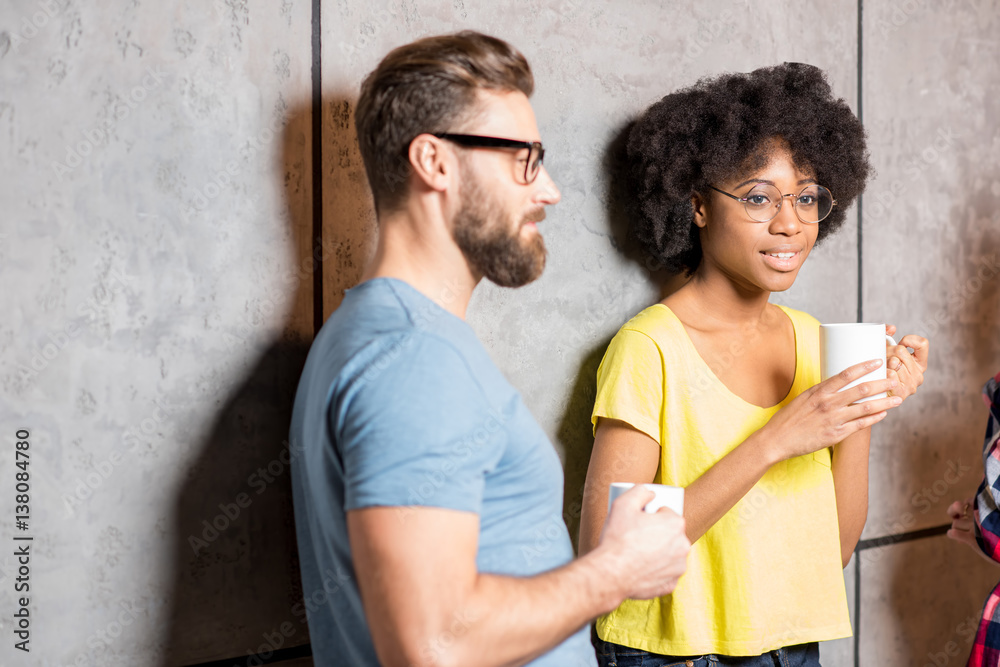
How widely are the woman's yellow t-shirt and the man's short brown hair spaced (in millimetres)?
611

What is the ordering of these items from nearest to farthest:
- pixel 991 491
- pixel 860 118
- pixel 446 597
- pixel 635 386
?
pixel 446 597, pixel 635 386, pixel 991 491, pixel 860 118

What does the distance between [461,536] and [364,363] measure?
0.71 feet

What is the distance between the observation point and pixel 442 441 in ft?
2.64

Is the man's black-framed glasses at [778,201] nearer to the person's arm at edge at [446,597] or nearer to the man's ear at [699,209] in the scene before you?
the man's ear at [699,209]

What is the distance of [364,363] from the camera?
86cm

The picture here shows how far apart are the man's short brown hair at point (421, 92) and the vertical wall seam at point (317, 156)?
0.27 metres

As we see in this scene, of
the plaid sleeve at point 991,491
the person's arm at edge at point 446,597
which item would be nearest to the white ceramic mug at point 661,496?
the person's arm at edge at point 446,597

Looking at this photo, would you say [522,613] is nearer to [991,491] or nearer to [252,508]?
[252,508]

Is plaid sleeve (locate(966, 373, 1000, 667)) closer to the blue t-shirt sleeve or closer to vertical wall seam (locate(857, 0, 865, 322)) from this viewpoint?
vertical wall seam (locate(857, 0, 865, 322))

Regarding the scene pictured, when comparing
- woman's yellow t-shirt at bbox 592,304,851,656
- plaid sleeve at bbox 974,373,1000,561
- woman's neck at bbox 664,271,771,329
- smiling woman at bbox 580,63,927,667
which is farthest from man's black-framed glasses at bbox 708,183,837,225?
plaid sleeve at bbox 974,373,1000,561

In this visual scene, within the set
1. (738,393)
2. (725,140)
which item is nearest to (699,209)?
Result: (725,140)

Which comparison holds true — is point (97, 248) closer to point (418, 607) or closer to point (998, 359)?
point (418, 607)

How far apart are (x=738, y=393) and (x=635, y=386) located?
0.75 feet

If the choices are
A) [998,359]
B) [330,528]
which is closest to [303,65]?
[330,528]
